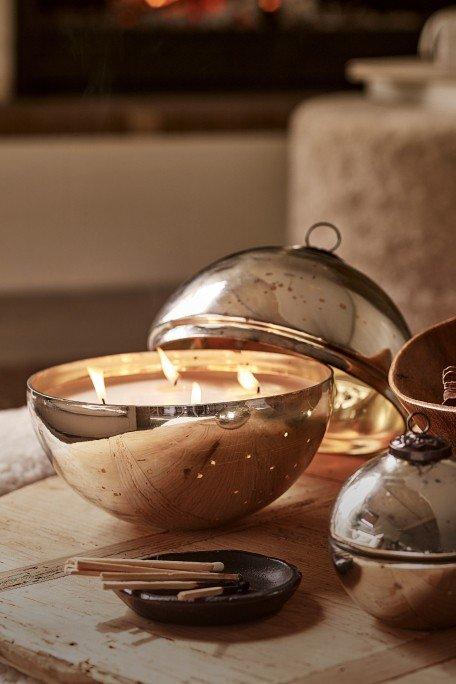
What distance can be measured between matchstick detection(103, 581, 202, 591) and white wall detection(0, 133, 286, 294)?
2.42 metres

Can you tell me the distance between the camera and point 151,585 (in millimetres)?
525

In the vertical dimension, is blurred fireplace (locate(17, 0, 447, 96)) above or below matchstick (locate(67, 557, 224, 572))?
above

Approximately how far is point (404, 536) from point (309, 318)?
0.71 feet

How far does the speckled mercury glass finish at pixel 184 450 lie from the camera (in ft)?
1.98

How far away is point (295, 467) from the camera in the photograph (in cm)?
65

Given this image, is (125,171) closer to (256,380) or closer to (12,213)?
(12,213)

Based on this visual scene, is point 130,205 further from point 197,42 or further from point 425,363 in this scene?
A: point 425,363

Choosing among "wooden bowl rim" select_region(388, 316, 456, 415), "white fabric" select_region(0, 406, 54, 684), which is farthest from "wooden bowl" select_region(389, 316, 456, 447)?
"white fabric" select_region(0, 406, 54, 684)

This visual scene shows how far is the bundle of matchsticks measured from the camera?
524 mm

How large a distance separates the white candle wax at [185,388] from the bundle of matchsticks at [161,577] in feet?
0.46

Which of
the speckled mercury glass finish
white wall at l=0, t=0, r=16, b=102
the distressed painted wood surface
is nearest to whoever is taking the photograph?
the distressed painted wood surface

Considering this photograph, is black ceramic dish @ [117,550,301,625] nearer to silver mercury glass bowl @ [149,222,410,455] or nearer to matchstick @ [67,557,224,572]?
matchstick @ [67,557,224,572]

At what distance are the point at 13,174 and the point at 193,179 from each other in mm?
477

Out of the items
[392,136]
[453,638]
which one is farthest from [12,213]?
[453,638]
